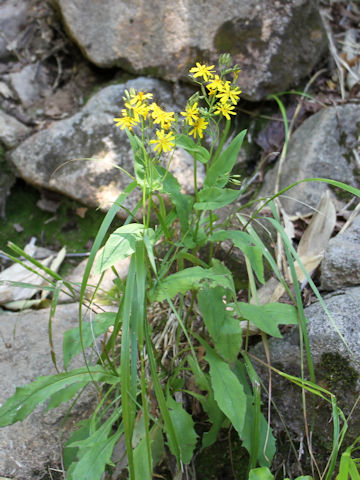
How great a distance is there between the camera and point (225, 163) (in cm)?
150

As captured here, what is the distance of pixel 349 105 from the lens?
2.50m

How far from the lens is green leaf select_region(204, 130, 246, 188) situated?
4.91 feet

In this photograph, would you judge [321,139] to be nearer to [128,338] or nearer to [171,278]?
[171,278]

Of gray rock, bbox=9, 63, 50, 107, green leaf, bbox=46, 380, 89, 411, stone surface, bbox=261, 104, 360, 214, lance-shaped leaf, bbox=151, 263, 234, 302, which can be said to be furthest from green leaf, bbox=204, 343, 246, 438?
gray rock, bbox=9, 63, 50, 107

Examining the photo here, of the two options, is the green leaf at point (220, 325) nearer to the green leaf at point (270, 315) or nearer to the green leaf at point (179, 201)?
the green leaf at point (270, 315)

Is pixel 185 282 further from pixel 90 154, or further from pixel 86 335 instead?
pixel 90 154

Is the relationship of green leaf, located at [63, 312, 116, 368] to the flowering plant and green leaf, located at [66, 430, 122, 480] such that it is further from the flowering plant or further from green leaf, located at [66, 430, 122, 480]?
green leaf, located at [66, 430, 122, 480]

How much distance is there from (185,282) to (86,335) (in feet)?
1.44

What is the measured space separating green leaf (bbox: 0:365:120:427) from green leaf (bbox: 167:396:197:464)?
21 cm

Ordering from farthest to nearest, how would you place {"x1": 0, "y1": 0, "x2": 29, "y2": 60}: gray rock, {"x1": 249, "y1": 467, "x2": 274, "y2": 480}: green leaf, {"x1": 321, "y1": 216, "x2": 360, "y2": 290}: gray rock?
{"x1": 0, "y1": 0, "x2": 29, "y2": 60}: gray rock
{"x1": 321, "y1": 216, "x2": 360, "y2": 290}: gray rock
{"x1": 249, "y1": 467, "x2": 274, "y2": 480}: green leaf

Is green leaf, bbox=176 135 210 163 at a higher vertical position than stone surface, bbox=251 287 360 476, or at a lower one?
higher

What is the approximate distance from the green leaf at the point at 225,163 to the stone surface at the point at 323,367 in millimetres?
594

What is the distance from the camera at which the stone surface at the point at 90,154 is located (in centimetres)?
255

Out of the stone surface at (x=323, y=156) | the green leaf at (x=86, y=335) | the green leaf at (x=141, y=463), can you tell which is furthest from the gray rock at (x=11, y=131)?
the green leaf at (x=141, y=463)
